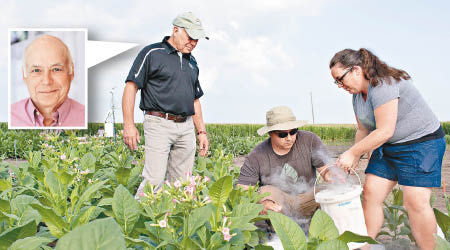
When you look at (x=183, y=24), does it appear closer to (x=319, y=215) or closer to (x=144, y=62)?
(x=144, y=62)

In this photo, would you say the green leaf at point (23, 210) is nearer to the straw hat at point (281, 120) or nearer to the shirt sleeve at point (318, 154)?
the straw hat at point (281, 120)

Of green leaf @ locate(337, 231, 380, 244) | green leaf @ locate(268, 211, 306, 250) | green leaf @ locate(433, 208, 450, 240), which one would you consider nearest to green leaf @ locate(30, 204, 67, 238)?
green leaf @ locate(268, 211, 306, 250)

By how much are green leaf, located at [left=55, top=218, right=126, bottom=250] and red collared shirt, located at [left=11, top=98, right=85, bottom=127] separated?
1453 cm

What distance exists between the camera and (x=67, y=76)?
586 inches

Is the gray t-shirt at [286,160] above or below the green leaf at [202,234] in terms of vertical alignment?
above

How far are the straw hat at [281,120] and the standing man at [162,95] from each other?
87cm

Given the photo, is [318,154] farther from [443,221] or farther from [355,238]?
[355,238]

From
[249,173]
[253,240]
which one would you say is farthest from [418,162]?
[253,240]

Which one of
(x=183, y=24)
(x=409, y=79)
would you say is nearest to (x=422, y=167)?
(x=409, y=79)

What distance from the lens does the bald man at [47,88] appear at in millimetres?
14805

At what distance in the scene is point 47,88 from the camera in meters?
14.9

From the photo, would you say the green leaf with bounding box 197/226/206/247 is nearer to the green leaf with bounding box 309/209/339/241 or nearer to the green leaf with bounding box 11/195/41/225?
the green leaf with bounding box 309/209/339/241

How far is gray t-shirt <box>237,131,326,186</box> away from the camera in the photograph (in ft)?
10.5

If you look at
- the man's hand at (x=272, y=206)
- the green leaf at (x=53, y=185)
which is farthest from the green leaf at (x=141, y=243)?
the man's hand at (x=272, y=206)
